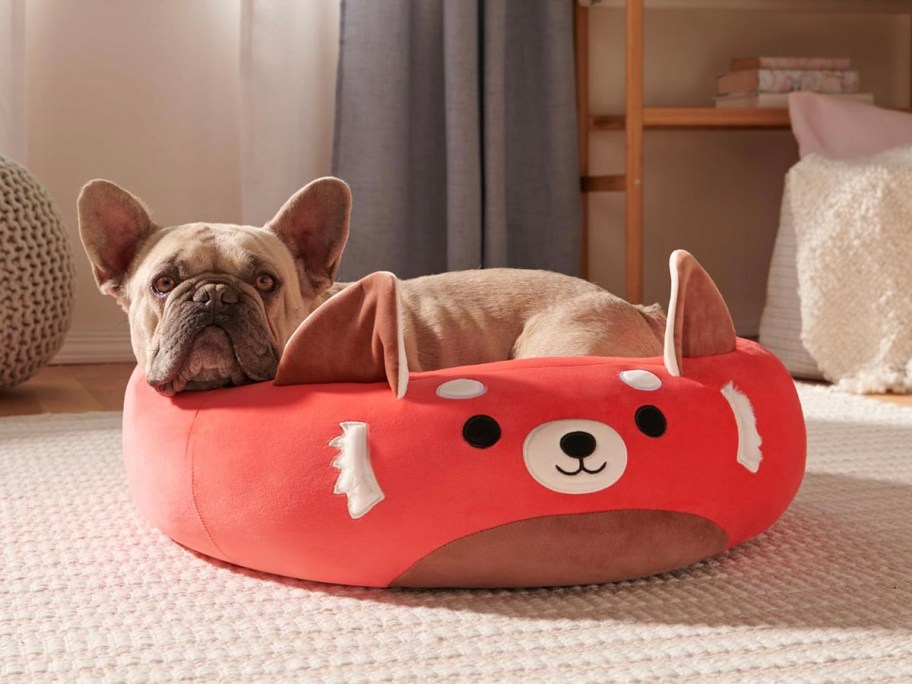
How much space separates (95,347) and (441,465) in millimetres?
2055

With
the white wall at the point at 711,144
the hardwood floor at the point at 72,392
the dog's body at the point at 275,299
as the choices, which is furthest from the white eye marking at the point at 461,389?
the white wall at the point at 711,144

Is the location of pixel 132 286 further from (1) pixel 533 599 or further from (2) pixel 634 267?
(2) pixel 634 267

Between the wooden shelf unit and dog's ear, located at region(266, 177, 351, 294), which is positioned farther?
the wooden shelf unit

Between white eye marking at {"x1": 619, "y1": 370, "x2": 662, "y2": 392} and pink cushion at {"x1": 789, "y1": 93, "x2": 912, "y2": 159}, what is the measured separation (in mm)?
1637

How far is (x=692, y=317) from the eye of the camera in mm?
1138

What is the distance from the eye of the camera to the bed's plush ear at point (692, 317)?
109cm

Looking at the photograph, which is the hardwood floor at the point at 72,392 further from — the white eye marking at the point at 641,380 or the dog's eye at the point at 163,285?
the white eye marking at the point at 641,380

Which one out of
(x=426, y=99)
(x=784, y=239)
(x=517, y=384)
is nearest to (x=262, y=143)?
(x=426, y=99)

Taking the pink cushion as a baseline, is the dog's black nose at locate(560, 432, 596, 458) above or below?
below

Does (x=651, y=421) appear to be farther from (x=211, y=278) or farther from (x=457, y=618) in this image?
(x=211, y=278)

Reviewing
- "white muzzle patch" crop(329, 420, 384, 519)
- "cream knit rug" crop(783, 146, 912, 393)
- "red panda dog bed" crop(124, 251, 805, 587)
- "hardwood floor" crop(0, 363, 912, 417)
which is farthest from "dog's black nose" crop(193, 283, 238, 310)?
"cream knit rug" crop(783, 146, 912, 393)

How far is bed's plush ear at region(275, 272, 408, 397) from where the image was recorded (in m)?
1.04

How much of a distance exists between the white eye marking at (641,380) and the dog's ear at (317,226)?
0.44 meters

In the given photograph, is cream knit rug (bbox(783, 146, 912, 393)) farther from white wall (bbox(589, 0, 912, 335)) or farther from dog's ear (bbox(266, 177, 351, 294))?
dog's ear (bbox(266, 177, 351, 294))
